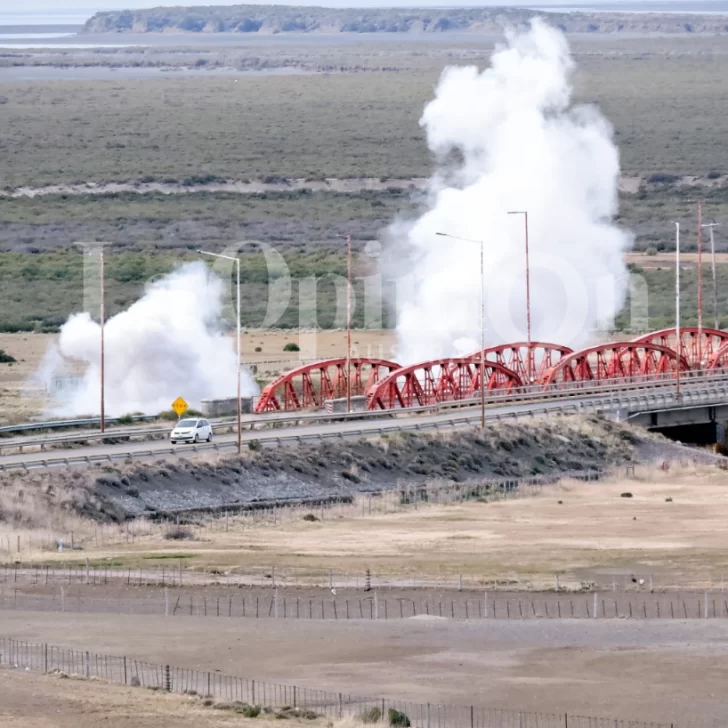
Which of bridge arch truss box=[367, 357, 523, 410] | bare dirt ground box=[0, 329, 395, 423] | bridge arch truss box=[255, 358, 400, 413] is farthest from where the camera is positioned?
bare dirt ground box=[0, 329, 395, 423]

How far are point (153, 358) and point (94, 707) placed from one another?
50.2 meters

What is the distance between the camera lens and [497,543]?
60469mm

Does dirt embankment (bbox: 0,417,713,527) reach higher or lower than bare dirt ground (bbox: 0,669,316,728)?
higher

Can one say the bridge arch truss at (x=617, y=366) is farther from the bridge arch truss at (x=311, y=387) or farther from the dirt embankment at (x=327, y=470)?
the dirt embankment at (x=327, y=470)

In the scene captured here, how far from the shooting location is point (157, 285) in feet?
332

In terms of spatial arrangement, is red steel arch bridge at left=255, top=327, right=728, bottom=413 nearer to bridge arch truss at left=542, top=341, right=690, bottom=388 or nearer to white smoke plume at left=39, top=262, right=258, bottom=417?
bridge arch truss at left=542, top=341, right=690, bottom=388

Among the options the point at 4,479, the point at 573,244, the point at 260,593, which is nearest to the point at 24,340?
the point at 573,244

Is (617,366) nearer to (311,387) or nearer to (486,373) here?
(486,373)

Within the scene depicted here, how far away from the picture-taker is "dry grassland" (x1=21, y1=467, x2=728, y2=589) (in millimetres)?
55062

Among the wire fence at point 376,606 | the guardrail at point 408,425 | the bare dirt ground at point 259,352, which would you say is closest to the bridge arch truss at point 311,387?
the guardrail at point 408,425

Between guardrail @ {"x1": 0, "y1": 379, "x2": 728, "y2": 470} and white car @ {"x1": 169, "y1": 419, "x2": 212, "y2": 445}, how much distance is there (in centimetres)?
81

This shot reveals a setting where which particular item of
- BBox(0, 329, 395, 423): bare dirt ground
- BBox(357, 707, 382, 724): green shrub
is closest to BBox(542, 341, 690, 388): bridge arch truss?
BBox(0, 329, 395, 423): bare dirt ground

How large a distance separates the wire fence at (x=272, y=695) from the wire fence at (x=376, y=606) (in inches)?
192

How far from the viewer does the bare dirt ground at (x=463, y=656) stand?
40.9m
